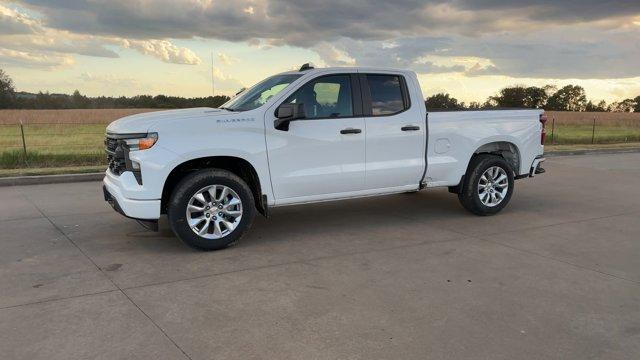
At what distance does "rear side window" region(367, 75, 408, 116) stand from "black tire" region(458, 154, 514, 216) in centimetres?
142

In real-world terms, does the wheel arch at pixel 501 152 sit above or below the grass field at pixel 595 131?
above

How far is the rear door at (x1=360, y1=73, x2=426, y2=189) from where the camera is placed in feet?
21.4

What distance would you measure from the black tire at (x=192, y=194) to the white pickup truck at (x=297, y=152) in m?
0.01

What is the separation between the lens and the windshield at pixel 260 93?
619cm

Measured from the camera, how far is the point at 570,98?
307ft

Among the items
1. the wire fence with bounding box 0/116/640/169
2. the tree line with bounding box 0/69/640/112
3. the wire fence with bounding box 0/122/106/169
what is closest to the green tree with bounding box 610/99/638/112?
the tree line with bounding box 0/69/640/112

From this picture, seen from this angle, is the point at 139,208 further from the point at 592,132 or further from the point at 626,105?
the point at 626,105

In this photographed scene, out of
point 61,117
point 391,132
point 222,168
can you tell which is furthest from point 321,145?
point 61,117

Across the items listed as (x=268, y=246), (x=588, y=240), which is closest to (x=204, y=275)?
(x=268, y=246)

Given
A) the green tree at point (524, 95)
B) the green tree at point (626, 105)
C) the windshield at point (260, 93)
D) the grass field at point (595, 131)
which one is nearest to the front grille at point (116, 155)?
the windshield at point (260, 93)

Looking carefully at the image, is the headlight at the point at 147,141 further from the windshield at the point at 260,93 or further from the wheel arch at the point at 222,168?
the windshield at the point at 260,93

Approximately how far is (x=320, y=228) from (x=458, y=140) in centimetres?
220

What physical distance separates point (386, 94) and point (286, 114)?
1.58 m

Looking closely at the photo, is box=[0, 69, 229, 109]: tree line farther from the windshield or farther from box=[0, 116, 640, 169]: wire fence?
the windshield
